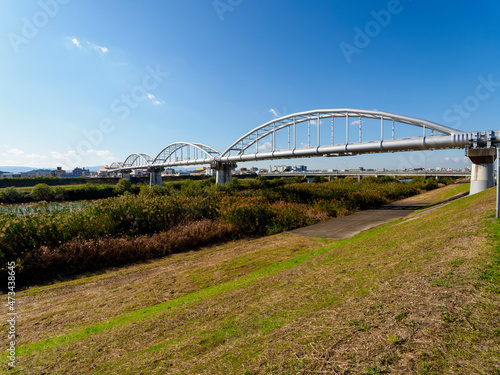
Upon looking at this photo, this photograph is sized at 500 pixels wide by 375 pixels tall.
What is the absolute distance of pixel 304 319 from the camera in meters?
2.99

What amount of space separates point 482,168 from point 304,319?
813 inches

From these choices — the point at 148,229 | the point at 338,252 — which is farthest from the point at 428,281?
the point at 148,229

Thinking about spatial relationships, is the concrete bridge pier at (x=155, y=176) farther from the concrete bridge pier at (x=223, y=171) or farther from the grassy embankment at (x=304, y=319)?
Answer: the grassy embankment at (x=304, y=319)

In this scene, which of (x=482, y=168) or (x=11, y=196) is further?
(x=11, y=196)

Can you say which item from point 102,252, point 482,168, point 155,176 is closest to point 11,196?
point 102,252

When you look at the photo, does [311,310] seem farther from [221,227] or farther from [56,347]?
[221,227]

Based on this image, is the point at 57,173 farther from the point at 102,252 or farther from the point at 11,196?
the point at 102,252

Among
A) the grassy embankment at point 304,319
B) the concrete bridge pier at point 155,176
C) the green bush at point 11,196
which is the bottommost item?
the green bush at point 11,196

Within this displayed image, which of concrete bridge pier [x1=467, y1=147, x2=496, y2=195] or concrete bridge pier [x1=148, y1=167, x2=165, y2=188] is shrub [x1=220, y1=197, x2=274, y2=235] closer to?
concrete bridge pier [x1=467, y1=147, x2=496, y2=195]

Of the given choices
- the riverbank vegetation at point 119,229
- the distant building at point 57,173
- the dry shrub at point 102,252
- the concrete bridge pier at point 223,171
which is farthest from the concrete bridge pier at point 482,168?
the distant building at point 57,173

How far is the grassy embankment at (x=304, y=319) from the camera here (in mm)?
2199

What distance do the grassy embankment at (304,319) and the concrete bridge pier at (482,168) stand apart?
1528 centimetres

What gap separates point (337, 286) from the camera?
3826 mm

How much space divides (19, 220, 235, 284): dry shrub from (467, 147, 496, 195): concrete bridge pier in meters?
18.3
